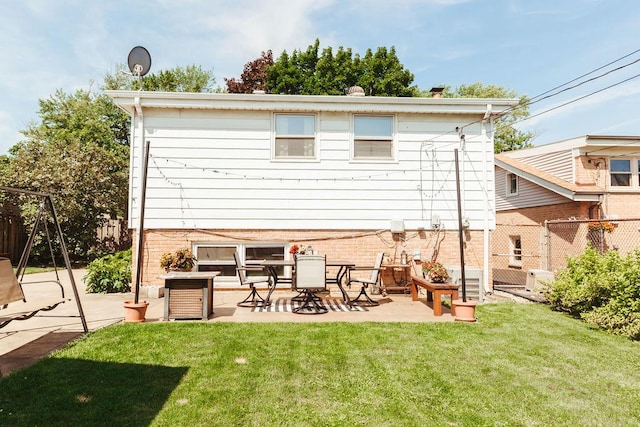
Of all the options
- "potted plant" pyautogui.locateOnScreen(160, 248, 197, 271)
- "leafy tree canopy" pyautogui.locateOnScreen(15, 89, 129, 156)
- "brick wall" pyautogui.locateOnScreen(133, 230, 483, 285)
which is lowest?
"potted plant" pyautogui.locateOnScreen(160, 248, 197, 271)

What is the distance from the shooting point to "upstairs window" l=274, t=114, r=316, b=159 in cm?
925

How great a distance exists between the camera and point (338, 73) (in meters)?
25.1

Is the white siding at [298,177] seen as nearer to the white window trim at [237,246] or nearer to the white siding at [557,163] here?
the white window trim at [237,246]

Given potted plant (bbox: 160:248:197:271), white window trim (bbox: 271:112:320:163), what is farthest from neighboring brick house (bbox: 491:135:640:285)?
potted plant (bbox: 160:248:197:271)

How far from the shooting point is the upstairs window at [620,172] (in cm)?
1448

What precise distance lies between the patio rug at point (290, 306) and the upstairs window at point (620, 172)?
12.7 meters

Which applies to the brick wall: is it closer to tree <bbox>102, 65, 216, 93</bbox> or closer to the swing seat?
the swing seat

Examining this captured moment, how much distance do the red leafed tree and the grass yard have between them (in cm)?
2333

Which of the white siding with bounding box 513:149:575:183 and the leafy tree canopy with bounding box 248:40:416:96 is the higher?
the leafy tree canopy with bounding box 248:40:416:96

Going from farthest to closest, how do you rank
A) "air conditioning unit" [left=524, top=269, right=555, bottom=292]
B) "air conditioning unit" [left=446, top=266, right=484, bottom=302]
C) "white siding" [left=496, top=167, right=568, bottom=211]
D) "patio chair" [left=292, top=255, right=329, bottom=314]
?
1. "white siding" [left=496, top=167, right=568, bottom=211]
2. "air conditioning unit" [left=524, top=269, right=555, bottom=292]
3. "air conditioning unit" [left=446, top=266, right=484, bottom=302]
4. "patio chair" [left=292, top=255, right=329, bottom=314]

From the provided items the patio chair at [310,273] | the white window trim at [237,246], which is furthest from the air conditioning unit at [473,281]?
the white window trim at [237,246]

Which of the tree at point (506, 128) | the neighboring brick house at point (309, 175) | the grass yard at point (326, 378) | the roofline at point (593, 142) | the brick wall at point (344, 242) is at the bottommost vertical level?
the grass yard at point (326, 378)

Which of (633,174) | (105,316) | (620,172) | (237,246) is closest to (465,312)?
(237,246)

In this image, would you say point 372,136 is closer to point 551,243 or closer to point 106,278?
point 106,278
